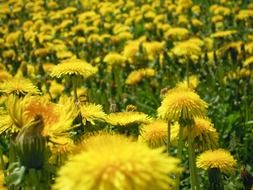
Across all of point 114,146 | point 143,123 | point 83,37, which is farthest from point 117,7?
point 114,146

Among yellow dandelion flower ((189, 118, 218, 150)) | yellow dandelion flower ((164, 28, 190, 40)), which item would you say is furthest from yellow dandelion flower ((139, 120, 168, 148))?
yellow dandelion flower ((164, 28, 190, 40))

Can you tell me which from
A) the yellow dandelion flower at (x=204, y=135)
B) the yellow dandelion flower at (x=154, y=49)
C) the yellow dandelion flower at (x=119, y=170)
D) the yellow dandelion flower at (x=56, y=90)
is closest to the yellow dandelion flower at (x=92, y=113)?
the yellow dandelion flower at (x=204, y=135)

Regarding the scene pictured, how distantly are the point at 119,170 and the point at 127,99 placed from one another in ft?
12.8

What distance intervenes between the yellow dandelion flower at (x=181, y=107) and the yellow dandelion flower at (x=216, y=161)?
0.30 metres

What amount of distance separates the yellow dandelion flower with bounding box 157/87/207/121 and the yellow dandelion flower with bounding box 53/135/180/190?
3.28ft

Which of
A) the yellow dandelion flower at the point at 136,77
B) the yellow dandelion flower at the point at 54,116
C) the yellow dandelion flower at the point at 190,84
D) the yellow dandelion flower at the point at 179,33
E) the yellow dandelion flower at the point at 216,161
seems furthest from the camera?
the yellow dandelion flower at the point at 179,33

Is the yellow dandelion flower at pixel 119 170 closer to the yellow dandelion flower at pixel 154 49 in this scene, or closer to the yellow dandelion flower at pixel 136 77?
the yellow dandelion flower at pixel 136 77

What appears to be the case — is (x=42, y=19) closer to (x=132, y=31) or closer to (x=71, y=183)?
(x=132, y=31)

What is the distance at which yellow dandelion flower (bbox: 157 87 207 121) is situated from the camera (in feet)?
7.11

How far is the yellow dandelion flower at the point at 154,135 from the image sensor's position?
2396 mm

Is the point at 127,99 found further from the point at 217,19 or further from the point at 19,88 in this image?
the point at 217,19

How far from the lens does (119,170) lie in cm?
107

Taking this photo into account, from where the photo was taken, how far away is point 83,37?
307 inches

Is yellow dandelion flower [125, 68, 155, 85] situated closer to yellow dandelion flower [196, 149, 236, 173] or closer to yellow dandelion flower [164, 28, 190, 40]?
yellow dandelion flower [164, 28, 190, 40]
